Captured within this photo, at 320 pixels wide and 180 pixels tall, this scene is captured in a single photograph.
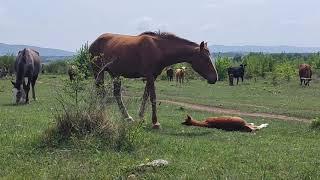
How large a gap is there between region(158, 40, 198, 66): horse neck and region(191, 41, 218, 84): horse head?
0.48 ft

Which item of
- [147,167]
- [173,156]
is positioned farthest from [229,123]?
[147,167]

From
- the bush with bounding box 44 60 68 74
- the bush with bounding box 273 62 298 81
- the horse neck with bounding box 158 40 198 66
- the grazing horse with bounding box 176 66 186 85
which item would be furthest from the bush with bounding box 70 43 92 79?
the bush with bounding box 44 60 68 74

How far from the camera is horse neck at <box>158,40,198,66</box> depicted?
47.4 ft

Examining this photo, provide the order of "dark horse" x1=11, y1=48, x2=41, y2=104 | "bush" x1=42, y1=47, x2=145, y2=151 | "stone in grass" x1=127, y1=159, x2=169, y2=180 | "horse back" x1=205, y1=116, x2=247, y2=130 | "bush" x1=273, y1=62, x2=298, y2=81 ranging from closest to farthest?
1. "stone in grass" x1=127, y1=159, x2=169, y2=180
2. "bush" x1=42, y1=47, x2=145, y2=151
3. "horse back" x1=205, y1=116, x2=247, y2=130
4. "dark horse" x1=11, y1=48, x2=41, y2=104
5. "bush" x1=273, y1=62, x2=298, y2=81

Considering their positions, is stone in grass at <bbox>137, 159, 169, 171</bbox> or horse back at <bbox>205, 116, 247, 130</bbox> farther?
horse back at <bbox>205, 116, 247, 130</bbox>

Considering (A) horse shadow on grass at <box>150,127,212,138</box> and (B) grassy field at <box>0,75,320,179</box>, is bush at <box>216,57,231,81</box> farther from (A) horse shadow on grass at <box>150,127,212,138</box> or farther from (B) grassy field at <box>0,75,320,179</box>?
(B) grassy field at <box>0,75,320,179</box>

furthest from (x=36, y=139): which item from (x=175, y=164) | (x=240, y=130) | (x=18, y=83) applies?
(x=18, y=83)

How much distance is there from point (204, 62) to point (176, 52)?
842 mm

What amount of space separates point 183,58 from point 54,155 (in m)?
5.81

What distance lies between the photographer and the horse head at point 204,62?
14.4 meters

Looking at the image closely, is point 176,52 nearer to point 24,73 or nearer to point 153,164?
point 153,164

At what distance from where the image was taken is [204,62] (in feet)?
47.3

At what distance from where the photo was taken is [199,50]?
14.4 m

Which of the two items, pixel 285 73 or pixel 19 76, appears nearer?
pixel 19 76
